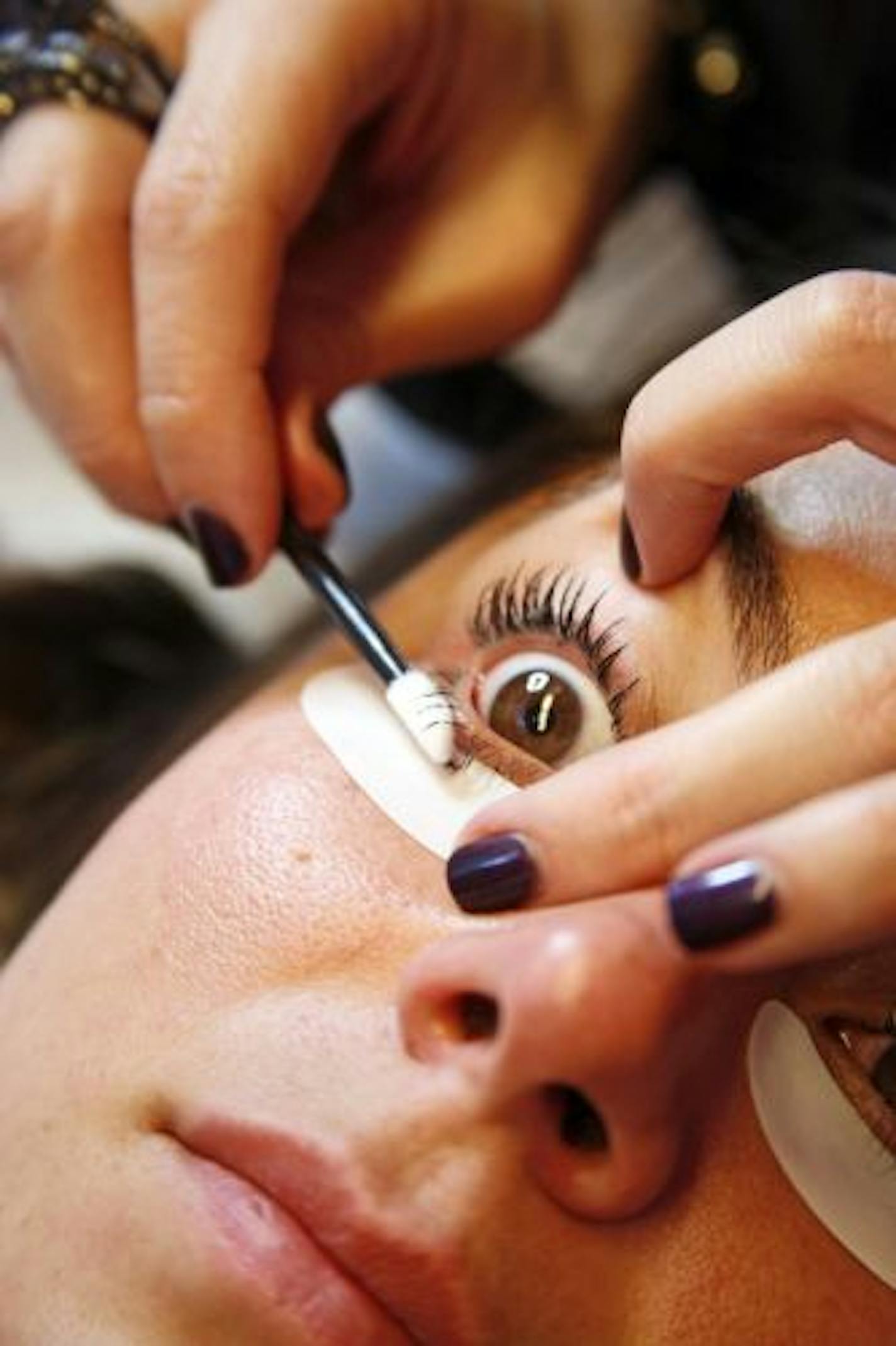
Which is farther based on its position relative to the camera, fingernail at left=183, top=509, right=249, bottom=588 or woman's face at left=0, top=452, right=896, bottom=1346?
fingernail at left=183, top=509, right=249, bottom=588

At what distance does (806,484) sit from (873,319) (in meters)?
0.12

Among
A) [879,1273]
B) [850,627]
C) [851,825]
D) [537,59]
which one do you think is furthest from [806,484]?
[537,59]

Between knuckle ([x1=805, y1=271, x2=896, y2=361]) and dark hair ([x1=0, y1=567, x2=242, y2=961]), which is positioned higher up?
knuckle ([x1=805, y1=271, x2=896, y2=361])

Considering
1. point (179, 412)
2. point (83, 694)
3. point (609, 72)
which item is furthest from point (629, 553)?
point (83, 694)

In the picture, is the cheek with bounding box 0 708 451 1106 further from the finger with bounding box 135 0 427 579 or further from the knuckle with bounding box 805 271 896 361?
the knuckle with bounding box 805 271 896 361

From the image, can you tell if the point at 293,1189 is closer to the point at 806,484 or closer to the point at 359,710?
the point at 359,710

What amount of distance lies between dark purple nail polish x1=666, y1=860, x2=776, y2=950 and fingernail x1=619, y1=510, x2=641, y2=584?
0.20 m

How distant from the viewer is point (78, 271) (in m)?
0.84

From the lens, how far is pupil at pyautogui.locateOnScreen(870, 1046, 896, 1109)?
27.0 inches

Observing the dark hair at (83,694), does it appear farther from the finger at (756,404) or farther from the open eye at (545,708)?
the finger at (756,404)

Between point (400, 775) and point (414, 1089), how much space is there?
0.16 metres

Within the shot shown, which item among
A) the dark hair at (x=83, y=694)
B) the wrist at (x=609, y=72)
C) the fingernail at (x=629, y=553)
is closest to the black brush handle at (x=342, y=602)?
the fingernail at (x=629, y=553)

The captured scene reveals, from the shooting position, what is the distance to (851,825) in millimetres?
539

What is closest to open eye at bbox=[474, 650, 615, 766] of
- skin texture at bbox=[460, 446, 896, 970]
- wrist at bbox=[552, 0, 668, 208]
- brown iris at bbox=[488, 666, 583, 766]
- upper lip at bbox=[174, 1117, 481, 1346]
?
brown iris at bbox=[488, 666, 583, 766]
